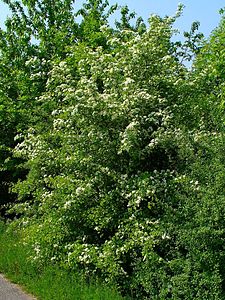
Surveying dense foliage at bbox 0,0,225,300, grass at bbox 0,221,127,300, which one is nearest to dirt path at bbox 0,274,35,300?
grass at bbox 0,221,127,300

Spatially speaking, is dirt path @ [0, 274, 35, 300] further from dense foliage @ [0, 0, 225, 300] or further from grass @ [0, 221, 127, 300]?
dense foliage @ [0, 0, 225, 300]

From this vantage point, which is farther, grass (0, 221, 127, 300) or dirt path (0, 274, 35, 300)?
dirt path (0, 274, 35, 300)

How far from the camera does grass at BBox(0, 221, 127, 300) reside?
8.60m

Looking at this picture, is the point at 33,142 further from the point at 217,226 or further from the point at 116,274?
the point at 217,226

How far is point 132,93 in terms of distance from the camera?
11.1m

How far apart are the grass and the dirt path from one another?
12 centimetres

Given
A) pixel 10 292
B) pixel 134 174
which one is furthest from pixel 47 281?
pixel 134 174

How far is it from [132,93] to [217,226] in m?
3.31

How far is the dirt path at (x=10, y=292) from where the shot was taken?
888 centimetres

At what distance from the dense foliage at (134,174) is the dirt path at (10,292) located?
1.01m

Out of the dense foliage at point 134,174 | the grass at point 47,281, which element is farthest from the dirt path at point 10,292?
the dense foliage at point 134,174

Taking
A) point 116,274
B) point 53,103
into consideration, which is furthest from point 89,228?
point 53,103

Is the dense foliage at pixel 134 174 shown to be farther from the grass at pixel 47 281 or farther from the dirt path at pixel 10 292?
the dirt path at pixel 10 292

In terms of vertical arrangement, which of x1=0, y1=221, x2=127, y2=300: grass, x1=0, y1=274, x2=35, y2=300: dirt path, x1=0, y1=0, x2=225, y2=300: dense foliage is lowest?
x1=0, y1=274, x2=35, y2=300: dirt path
